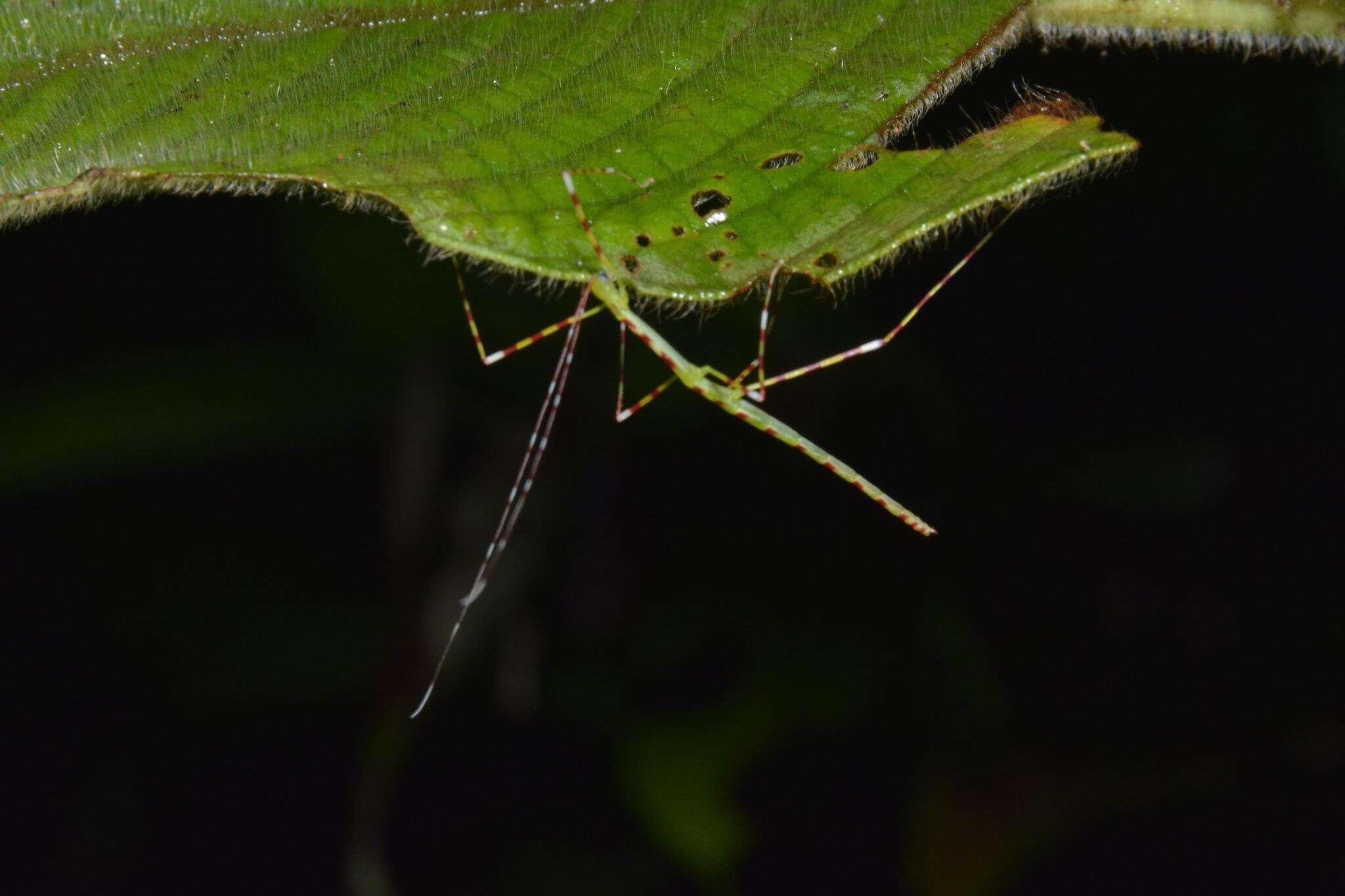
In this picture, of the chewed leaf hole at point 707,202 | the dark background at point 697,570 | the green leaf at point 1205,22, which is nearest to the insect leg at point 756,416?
the dark background at point 697,570

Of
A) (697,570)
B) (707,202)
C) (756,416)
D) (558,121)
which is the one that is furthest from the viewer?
(697,570)

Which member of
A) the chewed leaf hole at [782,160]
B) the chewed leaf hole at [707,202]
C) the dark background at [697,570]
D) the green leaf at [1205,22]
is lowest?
the dark background at [697,570]

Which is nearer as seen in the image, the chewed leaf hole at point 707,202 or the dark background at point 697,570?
the chewed leaf hole at point 707,202

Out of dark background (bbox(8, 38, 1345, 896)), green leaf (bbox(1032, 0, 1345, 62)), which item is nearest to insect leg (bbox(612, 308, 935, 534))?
dark background (bbox(8, 38, 1345, 896))

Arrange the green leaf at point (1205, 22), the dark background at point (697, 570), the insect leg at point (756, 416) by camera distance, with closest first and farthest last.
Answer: the green leaf at point (1205, 22), the insect leg at point (756, 416), the dark background at point (697, 570)

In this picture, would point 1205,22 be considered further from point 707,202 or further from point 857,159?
point 707,202

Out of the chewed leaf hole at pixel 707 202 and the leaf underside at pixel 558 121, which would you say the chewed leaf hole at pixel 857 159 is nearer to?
the leaf underside at pixel 558 121

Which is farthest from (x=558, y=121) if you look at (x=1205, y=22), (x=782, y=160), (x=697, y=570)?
(x=697, y=570)

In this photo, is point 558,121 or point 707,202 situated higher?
point 558,121
